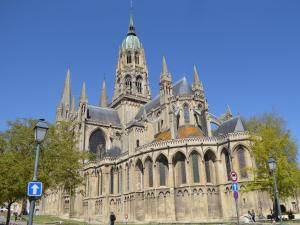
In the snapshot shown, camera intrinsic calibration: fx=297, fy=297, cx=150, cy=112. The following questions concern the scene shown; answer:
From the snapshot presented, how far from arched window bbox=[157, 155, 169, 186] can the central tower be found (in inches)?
973

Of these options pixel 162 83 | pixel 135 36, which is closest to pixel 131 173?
pixel 162 83

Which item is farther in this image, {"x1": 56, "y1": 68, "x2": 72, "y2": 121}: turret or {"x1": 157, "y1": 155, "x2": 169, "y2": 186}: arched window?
{"x1": 56, "y1": 68, "x2": 72, "y2": 121}: turret

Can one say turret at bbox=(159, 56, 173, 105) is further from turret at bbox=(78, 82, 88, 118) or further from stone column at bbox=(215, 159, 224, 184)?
turret at bbox=(78, 82, 88, 118)

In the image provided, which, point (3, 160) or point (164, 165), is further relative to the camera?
point (164, 165)

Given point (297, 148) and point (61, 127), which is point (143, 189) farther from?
point (297, 148)

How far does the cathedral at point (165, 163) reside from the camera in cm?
3334

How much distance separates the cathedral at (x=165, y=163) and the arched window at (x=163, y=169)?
117 mm

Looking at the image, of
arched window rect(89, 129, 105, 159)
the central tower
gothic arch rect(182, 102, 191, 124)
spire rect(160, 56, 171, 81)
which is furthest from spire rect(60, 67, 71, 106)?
gothic arch rect(182, 102, 191, 124)

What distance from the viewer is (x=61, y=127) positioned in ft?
89.0

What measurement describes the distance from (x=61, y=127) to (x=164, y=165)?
1447 centimetres

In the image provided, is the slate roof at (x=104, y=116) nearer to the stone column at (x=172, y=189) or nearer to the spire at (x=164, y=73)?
the spire at (x=164, y=73)

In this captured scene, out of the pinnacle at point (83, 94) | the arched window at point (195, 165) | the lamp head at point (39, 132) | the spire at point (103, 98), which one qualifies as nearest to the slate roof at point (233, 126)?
the arched window at point (195, 165)

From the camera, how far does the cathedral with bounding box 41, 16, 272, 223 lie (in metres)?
33.3

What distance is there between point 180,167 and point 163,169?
86.9 inches
